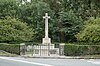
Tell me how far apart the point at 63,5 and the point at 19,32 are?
42.6ft

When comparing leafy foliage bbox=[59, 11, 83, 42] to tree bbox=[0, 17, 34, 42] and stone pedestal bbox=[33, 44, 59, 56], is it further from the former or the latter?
stone pedestal bbox=[33, 44, 59, 56]

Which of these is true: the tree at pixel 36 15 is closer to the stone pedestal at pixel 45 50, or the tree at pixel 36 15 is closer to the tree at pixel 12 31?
the tree at pixel 12 31

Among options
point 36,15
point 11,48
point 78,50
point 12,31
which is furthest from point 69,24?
point 11,48

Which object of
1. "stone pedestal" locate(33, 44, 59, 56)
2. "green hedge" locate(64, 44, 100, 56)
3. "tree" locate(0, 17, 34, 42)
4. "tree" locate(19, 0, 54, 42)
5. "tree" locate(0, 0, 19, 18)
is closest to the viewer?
"green hedge" locate(64, 44, 100, 56)

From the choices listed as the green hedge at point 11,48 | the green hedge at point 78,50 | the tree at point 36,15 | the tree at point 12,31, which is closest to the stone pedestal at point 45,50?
the green hedge at point 78,50

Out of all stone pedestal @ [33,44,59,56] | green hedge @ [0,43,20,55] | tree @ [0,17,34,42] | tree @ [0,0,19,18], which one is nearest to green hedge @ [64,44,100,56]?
stone pedestal @ [33,44,59,56]

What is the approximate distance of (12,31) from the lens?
34.3 m

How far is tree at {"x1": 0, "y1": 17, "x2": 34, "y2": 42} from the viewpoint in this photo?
111 ft

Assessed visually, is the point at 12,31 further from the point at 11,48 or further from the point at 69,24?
the point at 69,24

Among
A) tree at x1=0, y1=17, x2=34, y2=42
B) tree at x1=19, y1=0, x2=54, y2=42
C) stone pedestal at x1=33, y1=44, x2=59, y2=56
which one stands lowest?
stone pedestal at x1=33, y1=44, x2=59, y2=56

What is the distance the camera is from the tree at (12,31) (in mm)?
33812

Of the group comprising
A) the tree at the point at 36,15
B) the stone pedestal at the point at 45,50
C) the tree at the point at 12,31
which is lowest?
the stone pedestal at the point at 45,50

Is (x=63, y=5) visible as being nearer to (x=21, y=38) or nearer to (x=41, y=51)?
(x=21, y=38)

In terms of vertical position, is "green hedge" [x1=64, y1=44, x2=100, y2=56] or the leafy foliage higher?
the leafy foliage
